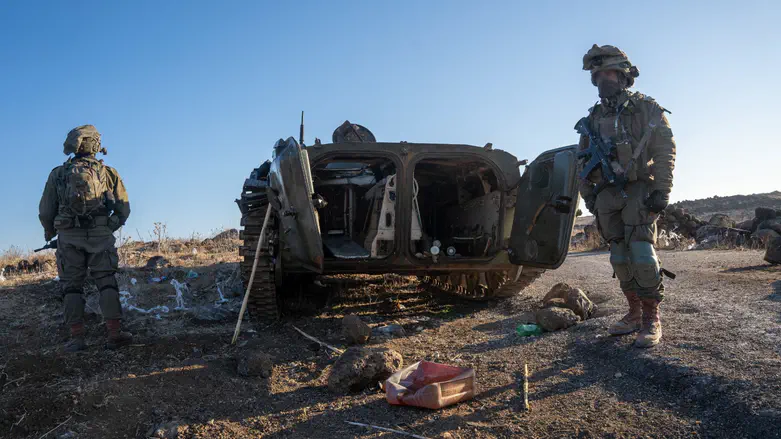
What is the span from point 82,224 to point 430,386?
3.36 m

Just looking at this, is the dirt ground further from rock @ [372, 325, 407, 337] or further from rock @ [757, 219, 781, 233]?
rock @ [757, 219, 781, 233]

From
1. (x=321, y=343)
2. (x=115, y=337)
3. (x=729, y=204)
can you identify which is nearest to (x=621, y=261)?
(x=321, y=343)

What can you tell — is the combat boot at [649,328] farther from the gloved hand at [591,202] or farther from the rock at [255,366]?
the rock at [255,366]

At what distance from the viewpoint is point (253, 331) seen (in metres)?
4.71

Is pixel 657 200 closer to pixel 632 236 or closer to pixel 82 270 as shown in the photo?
pixel 632 236

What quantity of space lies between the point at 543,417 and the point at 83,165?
13.2 feet

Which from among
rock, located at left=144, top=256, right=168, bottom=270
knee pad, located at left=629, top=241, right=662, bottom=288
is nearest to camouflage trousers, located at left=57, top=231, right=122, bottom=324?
knee pad, located at left=629, top=241, right=662, bottom=288

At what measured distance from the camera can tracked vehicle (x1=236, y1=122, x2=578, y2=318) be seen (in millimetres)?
4551

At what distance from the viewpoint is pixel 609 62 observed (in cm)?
387

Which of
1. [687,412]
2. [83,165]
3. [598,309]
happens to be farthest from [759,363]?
[83,165]

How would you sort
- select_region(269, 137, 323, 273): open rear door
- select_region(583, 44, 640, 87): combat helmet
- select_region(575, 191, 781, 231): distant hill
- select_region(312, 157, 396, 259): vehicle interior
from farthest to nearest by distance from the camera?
select_region(575, 191, 781, 231): distant hill → select_region(312, 157, 396, 259): vehicle interior → select_region(269, 137, 323, 273): open rear door → select_region(583, 44, 640, 87): combat helmet

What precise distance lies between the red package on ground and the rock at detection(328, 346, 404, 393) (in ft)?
0.71

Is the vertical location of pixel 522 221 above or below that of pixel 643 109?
below

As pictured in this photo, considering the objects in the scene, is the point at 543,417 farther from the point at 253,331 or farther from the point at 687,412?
the point at 253,331
